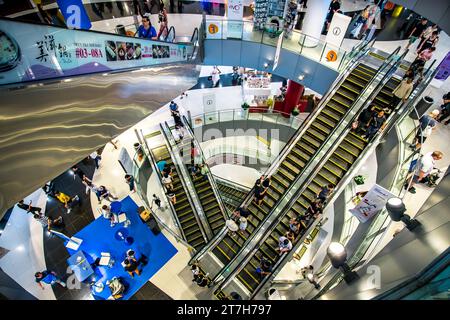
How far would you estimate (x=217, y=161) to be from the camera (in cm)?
1708

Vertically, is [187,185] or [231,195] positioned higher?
[187,185]

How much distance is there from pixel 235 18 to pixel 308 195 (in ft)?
31.5

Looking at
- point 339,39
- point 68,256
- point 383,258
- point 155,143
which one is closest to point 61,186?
point 68,256

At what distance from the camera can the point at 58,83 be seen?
15.5ft

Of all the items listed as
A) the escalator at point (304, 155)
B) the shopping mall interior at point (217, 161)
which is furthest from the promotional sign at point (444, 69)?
the escalator at point (304, 155)

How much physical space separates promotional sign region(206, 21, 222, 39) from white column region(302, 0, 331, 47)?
14.2 feet

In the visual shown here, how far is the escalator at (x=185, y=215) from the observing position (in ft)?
36.0

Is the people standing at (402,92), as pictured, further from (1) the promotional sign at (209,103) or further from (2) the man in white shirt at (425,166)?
(1) the promotional sign at (209,103)

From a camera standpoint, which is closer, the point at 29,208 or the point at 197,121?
the point at 29,208

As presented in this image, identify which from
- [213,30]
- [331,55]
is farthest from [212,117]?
[331,55]

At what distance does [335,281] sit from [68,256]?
9438 millimetres

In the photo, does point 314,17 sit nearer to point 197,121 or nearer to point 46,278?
point 197,121

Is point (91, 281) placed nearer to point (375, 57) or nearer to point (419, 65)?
point (419, 65)

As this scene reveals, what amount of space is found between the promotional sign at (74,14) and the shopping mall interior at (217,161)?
26 mm
